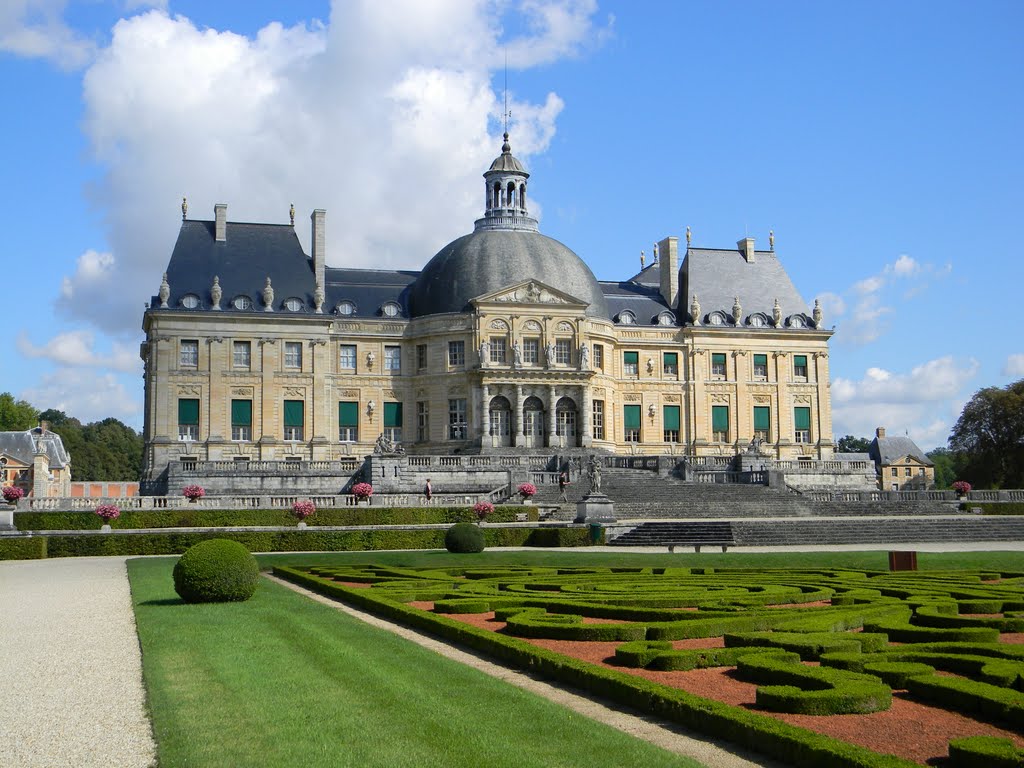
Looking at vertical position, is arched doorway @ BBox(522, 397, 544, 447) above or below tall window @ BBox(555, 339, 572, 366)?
below

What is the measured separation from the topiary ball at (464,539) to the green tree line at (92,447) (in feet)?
227

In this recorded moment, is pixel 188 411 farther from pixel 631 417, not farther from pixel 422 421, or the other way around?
pixel 631 417

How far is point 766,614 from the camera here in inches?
587

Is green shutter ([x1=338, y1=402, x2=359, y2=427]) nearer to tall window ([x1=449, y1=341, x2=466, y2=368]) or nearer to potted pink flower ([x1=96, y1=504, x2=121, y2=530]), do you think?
tall window ([x1=449, y1=341, x2=466, y2=368])

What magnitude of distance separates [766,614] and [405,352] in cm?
4927

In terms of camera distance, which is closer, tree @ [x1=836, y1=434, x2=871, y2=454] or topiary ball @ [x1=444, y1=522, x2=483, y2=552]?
topiary ball @ [x1=444, y1=522, x2=483, y2=552]

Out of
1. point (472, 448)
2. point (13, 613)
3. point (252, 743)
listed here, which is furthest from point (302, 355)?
point (252, 743)

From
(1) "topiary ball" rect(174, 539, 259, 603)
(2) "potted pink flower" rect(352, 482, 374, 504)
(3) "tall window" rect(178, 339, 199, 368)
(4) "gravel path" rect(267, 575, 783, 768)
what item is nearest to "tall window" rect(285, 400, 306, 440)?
(3) "tall window" rect(178, 339, 199, 368)

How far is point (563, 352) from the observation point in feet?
202

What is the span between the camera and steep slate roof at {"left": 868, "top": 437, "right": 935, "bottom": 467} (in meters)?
112

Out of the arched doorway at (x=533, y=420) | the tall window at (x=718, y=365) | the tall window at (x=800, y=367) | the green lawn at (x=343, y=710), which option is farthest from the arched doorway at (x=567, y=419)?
the green lawn at (x=343, y=710)

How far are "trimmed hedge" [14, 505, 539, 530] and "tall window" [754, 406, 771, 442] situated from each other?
27180mm

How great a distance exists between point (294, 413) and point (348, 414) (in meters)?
3.02

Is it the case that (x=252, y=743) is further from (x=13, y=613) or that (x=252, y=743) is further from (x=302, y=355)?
(x=302, y=355)
